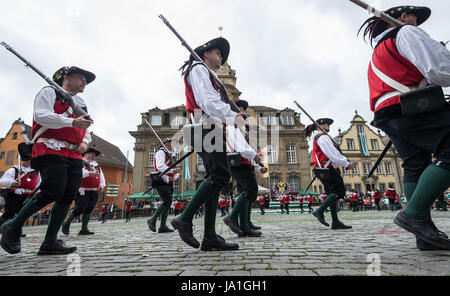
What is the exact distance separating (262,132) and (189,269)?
33.3 metres

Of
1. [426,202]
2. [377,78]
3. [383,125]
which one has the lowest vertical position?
[426,202]

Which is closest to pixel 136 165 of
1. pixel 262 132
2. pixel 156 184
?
pixel 262 132

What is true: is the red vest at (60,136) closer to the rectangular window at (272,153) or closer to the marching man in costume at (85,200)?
the marching man in costume at (85,200)

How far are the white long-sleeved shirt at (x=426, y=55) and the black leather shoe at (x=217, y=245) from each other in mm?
2479

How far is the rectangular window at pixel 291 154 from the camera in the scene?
116ft

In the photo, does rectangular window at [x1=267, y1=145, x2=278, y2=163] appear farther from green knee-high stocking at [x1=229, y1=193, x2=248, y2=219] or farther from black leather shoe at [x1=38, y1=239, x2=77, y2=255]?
black leather shoe at [x1=38, y1=239, x2=77, y2=255]

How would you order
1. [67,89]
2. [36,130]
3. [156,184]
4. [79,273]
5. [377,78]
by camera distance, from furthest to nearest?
1. [156,184]
2. [67,89]
3. [36,130]
4. [377,78]
5. [79,273]

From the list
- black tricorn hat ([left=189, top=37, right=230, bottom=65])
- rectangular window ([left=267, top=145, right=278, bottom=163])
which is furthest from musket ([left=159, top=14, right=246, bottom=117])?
rectangular window ([left=267, top=145, right=278, bottom=163])

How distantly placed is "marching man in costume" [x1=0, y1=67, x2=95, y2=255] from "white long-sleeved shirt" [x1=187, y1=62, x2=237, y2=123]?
1434 millimetres

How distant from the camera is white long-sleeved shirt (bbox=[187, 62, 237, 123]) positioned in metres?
2.57

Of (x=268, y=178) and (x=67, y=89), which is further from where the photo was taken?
(x=268, y=178)

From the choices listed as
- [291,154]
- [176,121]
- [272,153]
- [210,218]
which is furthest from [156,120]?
[210,218]

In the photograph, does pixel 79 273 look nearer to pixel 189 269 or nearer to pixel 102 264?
pixel 102 264

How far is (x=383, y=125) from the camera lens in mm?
2496
